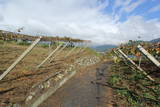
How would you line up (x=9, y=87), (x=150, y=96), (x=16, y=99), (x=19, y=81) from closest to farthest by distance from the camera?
(x=16, y=99) → (x=9, y=87) → (x=150, y=96) → (x=19, y=81)

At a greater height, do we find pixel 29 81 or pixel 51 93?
pixel 29 81

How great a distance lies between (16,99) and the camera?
3961 millimetres

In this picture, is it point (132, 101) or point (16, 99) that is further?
point (132, 101)

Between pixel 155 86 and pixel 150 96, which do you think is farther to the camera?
pixel 155 86

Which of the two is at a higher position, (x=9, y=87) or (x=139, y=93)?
(x=9, y=87)

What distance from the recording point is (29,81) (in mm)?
5645

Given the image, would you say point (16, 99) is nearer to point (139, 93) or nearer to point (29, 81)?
point (29, 81)

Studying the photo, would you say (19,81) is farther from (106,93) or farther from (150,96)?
(150,96)

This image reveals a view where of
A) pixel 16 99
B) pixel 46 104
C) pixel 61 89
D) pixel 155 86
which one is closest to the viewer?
pixel 16 99

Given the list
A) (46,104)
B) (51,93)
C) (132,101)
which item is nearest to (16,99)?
(46,104)

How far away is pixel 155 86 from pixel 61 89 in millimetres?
4520

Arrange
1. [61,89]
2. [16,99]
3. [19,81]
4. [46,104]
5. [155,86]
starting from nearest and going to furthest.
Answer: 1. [16,99]
2. [46,104]
3. [19,81]
4. [61,89]
5. [155,86]

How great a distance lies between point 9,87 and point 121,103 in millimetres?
4121

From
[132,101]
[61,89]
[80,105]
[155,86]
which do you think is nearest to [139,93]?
[132,101]
